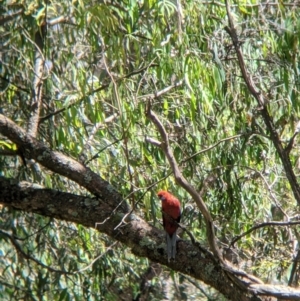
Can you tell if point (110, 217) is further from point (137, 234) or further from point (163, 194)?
point (163, 194)

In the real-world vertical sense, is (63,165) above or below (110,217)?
above

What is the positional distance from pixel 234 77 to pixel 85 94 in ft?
3.62

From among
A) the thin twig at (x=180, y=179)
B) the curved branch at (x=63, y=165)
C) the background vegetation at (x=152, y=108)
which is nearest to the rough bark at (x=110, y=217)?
the curved branch at (x=63, y=165)

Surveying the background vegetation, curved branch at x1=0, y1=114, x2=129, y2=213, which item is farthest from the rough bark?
the background vegetation

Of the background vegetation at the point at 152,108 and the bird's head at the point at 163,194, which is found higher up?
the background vegetation at the point at 152,108

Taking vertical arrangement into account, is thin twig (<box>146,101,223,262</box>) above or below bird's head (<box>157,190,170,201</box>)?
below

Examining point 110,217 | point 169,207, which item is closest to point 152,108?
point 169,207

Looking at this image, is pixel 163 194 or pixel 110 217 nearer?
pixel 110 217

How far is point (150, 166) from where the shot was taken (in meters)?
6.02

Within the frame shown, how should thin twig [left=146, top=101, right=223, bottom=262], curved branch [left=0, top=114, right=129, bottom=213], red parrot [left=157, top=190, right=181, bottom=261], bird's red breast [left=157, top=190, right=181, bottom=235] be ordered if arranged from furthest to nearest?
bird's red breast [left=157, top=190, right=181, bottom=235] < red parrot [left=157, top=190, right=181, bottom=261] < curved branch [left=0, top=114, right=129, bottom=213] < thin twig [left=146, top=101, right=223, bottom=262]

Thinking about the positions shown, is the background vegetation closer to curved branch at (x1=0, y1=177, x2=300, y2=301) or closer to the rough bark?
the rough bark

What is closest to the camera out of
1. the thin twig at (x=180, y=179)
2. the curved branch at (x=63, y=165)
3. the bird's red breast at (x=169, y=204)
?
the thin twig at (x=180, y=179)

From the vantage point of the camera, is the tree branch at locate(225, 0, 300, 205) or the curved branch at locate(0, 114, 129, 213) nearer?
the tree branch at locate(225, 0, 300, 205)

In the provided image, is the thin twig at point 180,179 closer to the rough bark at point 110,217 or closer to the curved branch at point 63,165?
the rough bark at point 110,217
